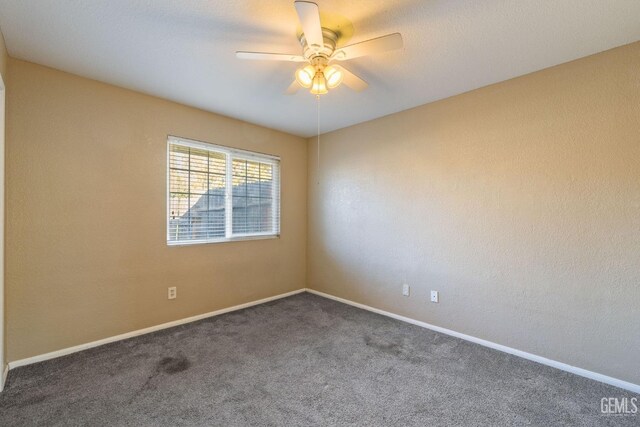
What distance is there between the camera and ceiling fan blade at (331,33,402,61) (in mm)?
1581

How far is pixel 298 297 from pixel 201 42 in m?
3.16

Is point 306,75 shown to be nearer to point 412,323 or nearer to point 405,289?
point 405,289

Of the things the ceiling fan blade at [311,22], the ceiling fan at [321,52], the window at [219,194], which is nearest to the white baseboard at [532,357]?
the window at [219,194]

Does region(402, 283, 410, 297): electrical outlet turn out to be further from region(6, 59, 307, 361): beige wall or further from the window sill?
region(6, 59, 307, 361): beige wall

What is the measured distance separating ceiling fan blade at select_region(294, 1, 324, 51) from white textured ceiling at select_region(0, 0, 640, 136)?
0.65 feet

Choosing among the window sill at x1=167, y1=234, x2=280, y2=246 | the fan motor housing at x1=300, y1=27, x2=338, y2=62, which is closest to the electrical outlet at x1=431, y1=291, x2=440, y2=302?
the window sill at x1=167, y1=234, x2=280, y2=246

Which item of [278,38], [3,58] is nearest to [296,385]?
[278,38]

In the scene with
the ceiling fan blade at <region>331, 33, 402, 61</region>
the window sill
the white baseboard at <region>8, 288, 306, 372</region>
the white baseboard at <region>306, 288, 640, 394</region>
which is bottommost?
the white baseboard at <region>306, 288, 640, 394</region>

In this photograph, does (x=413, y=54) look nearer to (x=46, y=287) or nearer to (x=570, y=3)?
(x=570, y=3)

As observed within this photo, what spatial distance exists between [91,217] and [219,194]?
4.04 feet

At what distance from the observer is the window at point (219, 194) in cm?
306

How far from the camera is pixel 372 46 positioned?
1.66m

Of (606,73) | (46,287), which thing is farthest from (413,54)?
(46,287)

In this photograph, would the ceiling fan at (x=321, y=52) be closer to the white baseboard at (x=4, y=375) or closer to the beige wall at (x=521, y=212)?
the beige wall at (x=521, y=212)
